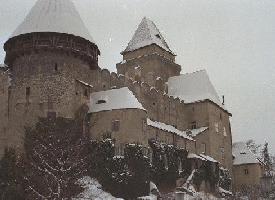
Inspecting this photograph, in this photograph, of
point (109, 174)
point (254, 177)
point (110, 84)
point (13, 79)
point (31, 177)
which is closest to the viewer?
point (31, 177)

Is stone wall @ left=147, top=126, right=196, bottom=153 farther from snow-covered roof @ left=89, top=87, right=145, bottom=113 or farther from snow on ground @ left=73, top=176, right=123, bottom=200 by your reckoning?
snow on ground @ left=73, top=176, right=123, bottom=200

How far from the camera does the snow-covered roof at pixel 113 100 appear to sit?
151ft

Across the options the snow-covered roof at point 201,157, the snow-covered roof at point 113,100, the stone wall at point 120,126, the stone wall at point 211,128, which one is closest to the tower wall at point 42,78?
the snow-covered roof at point 113,100

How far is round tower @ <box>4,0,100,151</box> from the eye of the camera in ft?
145

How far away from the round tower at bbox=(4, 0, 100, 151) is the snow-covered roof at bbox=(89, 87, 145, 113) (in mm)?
1739

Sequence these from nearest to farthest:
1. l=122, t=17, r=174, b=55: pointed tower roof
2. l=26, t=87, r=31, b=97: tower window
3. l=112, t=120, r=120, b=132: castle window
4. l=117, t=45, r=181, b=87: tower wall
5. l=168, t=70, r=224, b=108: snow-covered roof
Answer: l=26, t=87, r=31, b=97: tower window < l=112, t=120, r=120, b=132: castle window < l=168, t=70, r=224, b=108: snow-covered roof < l=117, t=45, r=181, b=87: tower wall < l=122, t=17, r=174, b=55: pointed tower roof

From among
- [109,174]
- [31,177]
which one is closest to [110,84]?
[109,174]

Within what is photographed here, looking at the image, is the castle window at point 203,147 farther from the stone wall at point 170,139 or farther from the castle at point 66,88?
the castle at point 66,88

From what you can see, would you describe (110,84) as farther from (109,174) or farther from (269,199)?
(269,199)

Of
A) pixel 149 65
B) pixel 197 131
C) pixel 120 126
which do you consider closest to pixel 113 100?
pixel 120 126

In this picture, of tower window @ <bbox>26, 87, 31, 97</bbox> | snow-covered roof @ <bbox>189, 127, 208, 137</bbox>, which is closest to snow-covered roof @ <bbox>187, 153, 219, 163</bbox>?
snow-covered roof @ <bbox>189, 127, 208, 137</bbox>

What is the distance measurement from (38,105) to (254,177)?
3058 centimetres

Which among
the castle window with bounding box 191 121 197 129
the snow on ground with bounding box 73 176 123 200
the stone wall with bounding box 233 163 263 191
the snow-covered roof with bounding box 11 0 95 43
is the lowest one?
the snow on ground with bounding box 73 176 123 200

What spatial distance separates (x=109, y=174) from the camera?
43.1 meters
